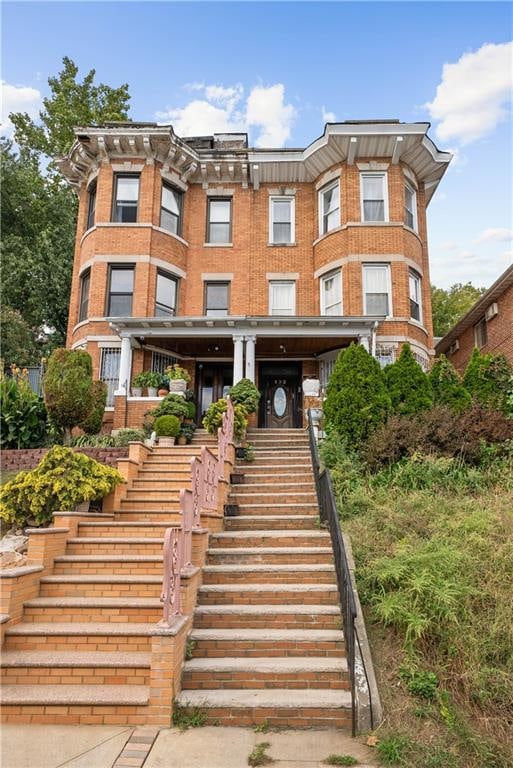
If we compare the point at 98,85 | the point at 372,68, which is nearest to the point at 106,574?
the point at 372,68

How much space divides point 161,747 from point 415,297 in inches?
555

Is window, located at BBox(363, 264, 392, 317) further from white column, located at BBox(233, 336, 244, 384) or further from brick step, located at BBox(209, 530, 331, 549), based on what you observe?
brick step, located at BBox(209, 530, 331, 549)

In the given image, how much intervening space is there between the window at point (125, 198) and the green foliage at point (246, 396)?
694cm

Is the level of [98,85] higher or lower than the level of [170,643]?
higher

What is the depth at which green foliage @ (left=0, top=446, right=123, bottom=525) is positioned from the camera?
22.1ft

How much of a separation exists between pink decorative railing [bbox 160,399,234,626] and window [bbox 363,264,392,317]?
8.44m

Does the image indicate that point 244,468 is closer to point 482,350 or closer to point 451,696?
point 451,696

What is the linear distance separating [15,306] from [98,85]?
11347 millimetres

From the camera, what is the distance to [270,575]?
5836 millimetres

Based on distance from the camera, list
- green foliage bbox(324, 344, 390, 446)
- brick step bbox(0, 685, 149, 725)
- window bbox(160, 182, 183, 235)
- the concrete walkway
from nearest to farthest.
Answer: the concrete walkway
brick step bbox(0, 685, 149, 725)
green foliage bbox(324, 344, 390, 446)
window bbox(160, 182, 183, 235)

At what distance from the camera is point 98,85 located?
22516mm

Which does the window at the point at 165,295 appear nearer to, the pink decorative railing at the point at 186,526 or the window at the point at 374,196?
the window at the point at 374,196

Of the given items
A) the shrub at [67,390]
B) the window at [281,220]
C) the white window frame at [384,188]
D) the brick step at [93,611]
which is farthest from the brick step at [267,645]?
the window at [281,220]

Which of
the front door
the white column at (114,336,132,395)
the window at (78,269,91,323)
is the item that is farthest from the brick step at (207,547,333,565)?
the window at (78,269,91,323)
